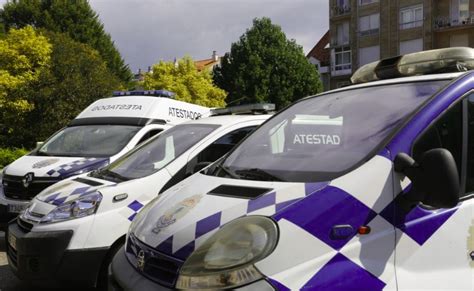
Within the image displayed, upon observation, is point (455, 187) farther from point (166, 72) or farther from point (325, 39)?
point (325, 39)

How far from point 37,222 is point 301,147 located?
8.63ft

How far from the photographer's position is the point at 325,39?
194ft

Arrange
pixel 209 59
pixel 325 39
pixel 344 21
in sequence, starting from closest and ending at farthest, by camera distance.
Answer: pixel 344 21
pixel 325 39
pixel 209 59

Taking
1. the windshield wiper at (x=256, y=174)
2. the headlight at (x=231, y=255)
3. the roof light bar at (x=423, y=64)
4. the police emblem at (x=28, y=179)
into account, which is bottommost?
the police emblem at (x=28, y=179)

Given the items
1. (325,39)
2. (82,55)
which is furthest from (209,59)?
(82,55)

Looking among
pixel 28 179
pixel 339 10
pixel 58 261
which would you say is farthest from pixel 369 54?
pixel 58 261

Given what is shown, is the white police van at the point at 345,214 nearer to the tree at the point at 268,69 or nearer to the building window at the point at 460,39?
the tree at the point at 268,69

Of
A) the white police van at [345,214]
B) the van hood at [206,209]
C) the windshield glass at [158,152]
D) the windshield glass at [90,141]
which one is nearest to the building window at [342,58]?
the windshield glass at [90,141]

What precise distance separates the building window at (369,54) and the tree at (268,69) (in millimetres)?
5789

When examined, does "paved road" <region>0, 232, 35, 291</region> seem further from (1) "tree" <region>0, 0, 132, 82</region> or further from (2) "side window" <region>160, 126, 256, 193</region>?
(1) "tree" <region>0, 0, 132, 82</region>

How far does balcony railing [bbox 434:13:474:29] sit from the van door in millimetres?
38671

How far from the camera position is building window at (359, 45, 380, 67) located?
1626 inches

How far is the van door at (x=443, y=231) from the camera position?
2.24m

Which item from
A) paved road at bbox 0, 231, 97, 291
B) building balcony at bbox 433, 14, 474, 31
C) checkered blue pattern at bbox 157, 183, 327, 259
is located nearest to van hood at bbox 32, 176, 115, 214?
paved road at bbox 0, 231, 97, 291
